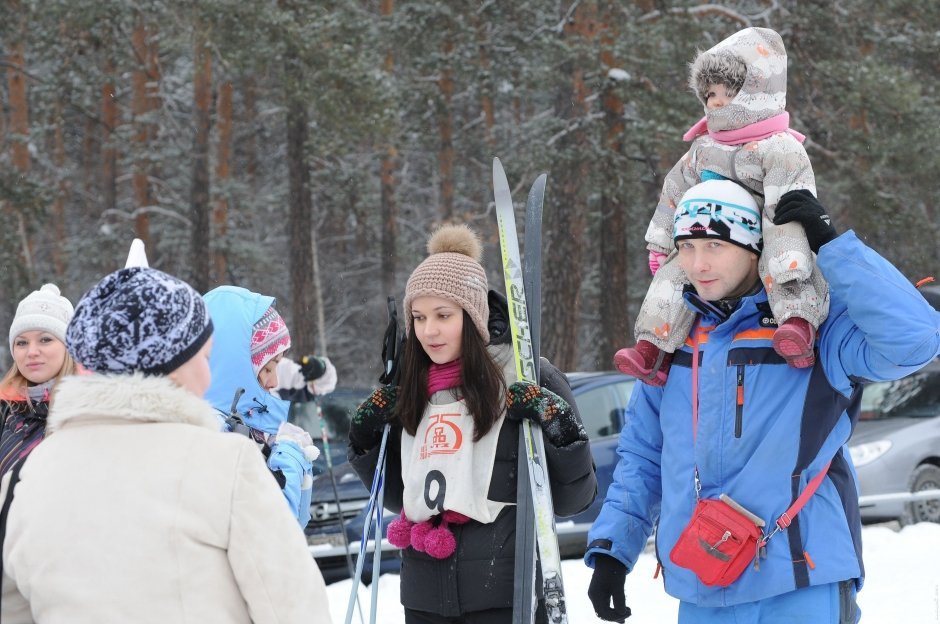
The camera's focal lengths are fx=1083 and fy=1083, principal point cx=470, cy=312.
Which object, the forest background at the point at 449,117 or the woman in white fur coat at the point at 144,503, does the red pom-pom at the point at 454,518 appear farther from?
the forest background at the point at 449,117

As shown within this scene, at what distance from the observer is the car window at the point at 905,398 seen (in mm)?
10445

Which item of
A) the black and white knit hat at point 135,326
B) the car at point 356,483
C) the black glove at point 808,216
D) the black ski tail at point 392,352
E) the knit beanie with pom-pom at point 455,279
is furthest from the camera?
the car at point 356,483

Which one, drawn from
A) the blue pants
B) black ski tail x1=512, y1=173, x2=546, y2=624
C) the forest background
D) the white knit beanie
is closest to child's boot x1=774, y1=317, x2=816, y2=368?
the blue pants

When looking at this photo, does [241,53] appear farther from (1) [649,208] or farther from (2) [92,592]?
(2) [92,592]

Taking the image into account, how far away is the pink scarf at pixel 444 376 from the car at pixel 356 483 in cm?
412

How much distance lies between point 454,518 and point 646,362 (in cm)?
79

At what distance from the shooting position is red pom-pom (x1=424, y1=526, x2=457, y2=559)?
328 centimetres

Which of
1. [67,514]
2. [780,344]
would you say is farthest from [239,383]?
[780,344]

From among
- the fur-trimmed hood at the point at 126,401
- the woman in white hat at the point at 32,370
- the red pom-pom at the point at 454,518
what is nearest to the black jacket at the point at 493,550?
the red pom-pom at the point at 454,518

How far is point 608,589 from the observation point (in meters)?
3.13

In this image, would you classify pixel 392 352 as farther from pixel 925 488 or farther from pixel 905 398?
pixel 905 398

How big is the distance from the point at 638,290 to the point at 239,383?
2205 centimetres

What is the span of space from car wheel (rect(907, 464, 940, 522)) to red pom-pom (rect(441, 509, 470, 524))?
7.30 metres

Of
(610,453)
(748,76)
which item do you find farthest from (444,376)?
(610,453)
